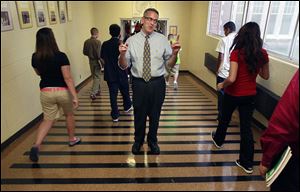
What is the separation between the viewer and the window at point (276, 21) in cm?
263

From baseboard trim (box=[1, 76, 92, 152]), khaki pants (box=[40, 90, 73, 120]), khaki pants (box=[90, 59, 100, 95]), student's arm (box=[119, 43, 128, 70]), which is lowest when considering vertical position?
baseboard trim (box=[1, 76, 92, 152])

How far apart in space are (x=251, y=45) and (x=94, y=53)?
2.97 metres

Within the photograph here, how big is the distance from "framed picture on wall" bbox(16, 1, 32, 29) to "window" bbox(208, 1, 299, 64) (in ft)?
9.87

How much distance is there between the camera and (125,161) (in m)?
2.38

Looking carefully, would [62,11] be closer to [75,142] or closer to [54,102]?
[54,102]

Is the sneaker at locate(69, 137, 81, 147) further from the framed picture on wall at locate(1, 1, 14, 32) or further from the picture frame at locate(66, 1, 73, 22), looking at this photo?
the picture frame at locate(66, 1, 73, 22)

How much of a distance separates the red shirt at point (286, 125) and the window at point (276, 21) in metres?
1.98

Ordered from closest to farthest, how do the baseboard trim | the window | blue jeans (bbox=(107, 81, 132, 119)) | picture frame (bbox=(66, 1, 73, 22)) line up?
the baseboard trim, the window, blue jeans (bbox=(107, 81, 132, 119)), picture frame (bbox=(66, 1, 73, 22))

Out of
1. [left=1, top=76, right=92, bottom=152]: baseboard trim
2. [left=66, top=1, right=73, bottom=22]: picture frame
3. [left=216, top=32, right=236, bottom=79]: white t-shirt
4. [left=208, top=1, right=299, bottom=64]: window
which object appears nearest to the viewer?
[left=1, top=76, right=92, bottom=152]: baseboard trim

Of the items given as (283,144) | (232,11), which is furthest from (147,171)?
(232,11)

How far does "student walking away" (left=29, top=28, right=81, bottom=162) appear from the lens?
2.10 meters

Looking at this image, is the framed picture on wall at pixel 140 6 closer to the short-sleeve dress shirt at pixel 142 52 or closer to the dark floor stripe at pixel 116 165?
the short-sleeve dress shirt at pixel 142 52

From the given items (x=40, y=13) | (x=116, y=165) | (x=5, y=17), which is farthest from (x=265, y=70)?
(x=40, y=13)

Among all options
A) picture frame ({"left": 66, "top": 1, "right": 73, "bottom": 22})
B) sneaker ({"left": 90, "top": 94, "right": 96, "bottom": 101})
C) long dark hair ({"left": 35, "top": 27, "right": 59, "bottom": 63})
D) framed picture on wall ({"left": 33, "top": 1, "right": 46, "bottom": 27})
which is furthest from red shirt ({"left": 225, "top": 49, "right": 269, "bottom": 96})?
picture frame ({"left": 66, "top": 1, "right": 73, "bottom": 22})
